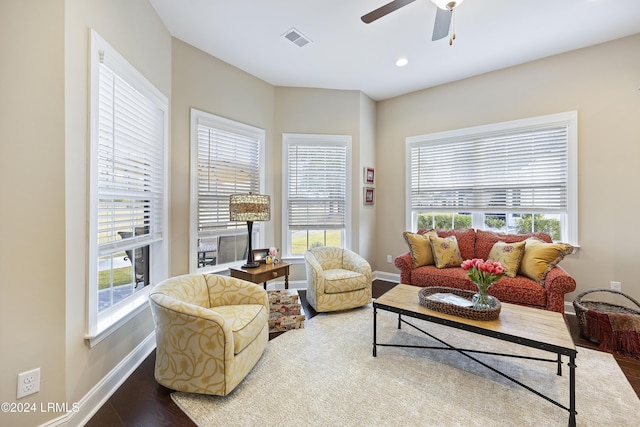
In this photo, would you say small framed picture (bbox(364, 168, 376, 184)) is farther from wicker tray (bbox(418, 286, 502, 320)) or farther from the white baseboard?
the white baseboard

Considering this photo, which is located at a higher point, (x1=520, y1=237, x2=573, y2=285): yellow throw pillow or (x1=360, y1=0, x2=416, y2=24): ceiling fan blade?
(x1=360, y1=0, x2=416, y2=24): ceiling fan blade

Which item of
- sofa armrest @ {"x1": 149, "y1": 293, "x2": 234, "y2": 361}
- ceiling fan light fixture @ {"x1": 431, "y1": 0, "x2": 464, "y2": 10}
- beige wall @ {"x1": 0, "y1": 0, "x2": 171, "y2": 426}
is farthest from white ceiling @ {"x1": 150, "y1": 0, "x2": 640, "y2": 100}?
sofa armrest @ {"x1": 149, "y1": 293, "x2": 234, "y2": 361}

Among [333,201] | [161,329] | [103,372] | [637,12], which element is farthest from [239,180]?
[637,12]

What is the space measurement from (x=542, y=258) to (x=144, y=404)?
3.76m

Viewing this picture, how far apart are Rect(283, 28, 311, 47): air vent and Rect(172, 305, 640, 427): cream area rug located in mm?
3197

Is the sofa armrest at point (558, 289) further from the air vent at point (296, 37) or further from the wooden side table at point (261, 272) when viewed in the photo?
the air vent at point (296, 37)

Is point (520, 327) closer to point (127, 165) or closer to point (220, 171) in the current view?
point (127, 165)

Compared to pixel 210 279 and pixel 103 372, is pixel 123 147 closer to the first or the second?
pixel 210 279

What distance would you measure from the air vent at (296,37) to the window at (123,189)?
58.3 inches


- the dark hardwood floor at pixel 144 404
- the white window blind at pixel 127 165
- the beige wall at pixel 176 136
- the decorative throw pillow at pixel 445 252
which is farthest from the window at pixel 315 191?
the dark hardwood floor at pixel 144 404

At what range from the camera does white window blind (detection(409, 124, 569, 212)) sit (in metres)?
3.34

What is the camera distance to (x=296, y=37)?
115 inches

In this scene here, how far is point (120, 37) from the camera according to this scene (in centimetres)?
201

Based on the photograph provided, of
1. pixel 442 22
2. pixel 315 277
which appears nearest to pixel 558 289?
pixel 315 277
